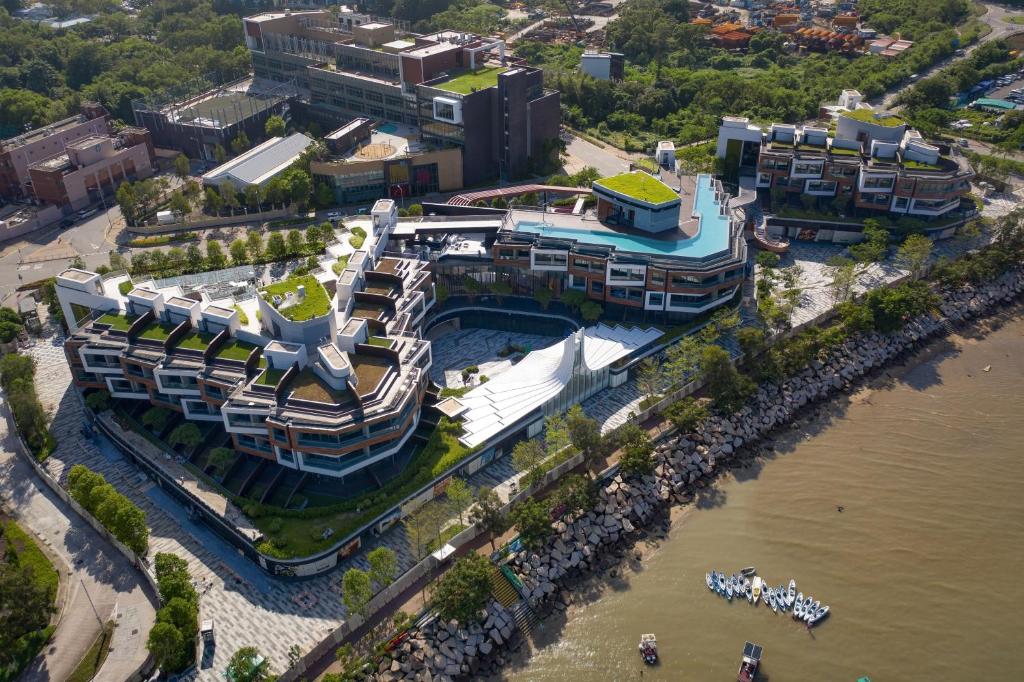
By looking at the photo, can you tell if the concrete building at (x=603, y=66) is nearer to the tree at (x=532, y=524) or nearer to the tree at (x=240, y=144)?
the tree at (x=240, y=144)

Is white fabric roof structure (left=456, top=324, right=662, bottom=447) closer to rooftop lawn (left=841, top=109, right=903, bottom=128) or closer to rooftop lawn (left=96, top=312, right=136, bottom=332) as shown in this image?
rooftop lawn (left=96, top=312, right=136, bottom=332)

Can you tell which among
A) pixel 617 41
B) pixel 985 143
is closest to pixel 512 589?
pixel 985 143

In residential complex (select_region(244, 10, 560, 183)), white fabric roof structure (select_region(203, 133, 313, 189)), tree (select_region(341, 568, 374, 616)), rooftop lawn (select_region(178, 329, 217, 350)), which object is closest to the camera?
tree (select_region(341, 568, 374, 616))

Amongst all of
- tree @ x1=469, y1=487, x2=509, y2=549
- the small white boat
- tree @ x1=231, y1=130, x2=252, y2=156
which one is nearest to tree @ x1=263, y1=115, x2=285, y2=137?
tree @ x1=231, y1=130, x2=252, y2=156

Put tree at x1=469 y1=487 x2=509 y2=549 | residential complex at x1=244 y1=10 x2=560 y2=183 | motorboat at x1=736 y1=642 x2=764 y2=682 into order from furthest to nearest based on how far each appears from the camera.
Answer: residential complex at x1=244 y1=10 x2=560 y2=183, tree at x1=469 y1=487 x2=509 y2=549, motorboat at x1=736 y1=642 x2=764 y2=682

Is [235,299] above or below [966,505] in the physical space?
above

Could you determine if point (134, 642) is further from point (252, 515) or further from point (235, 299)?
point (235, 299)

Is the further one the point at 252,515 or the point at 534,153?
the point at 534,153
